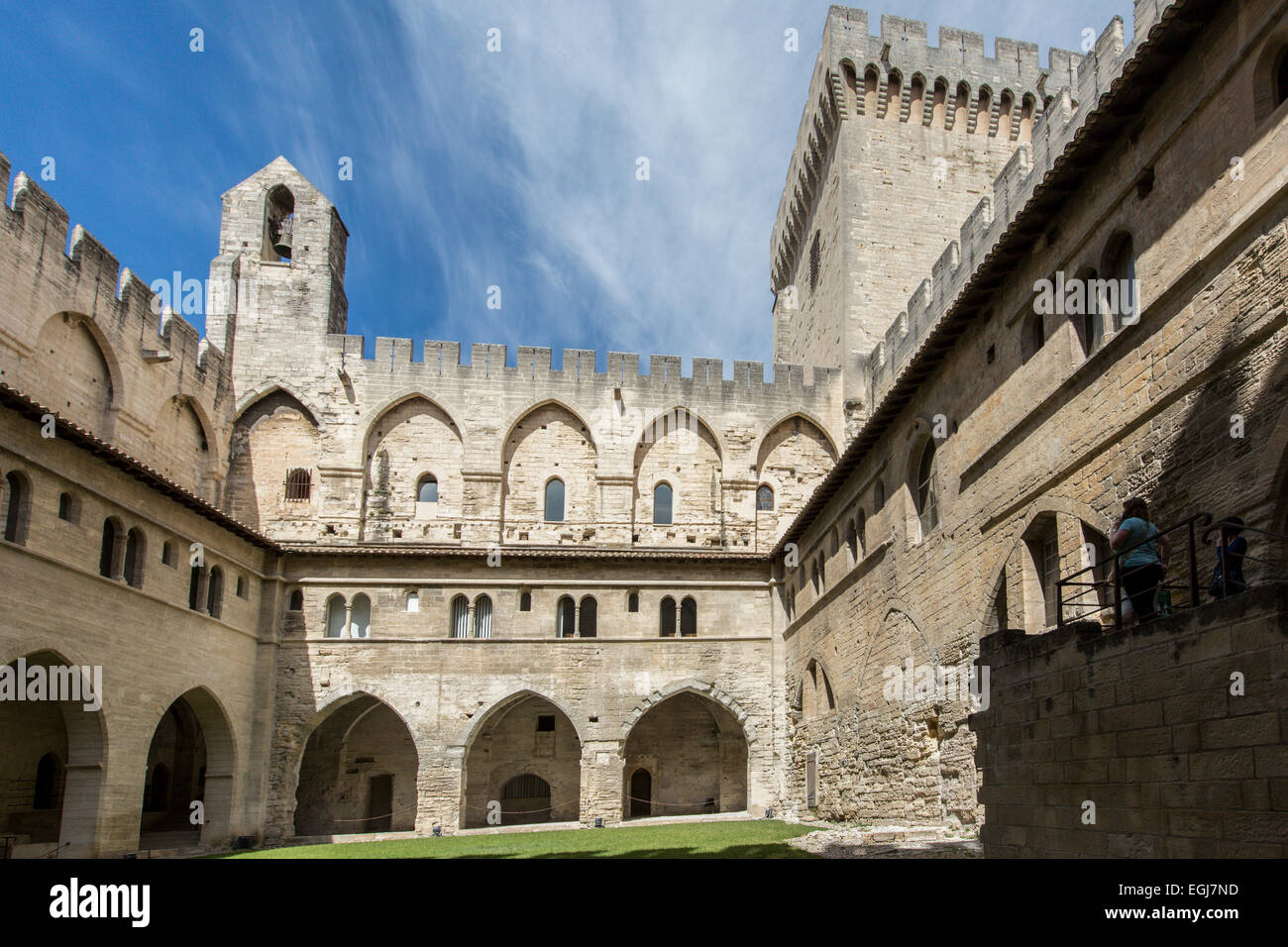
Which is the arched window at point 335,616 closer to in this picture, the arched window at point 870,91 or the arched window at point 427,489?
the arched window at point 427,489

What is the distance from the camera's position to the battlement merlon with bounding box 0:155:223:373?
21.0 meters

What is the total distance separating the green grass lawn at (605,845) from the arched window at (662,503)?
29.1 ft

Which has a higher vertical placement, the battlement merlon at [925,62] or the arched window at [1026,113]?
the battlement merlon at [925,62]

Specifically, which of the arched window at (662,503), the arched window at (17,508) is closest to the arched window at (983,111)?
the arched window at (662,503)

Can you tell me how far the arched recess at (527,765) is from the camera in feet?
96.5

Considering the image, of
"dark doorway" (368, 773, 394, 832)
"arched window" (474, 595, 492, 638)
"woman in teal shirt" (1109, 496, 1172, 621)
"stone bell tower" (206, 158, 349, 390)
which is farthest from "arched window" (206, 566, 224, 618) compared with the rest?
"woman in teal shirt" (1109, 496, 1172, 621)

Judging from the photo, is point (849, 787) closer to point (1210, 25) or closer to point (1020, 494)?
point (1020, 494)

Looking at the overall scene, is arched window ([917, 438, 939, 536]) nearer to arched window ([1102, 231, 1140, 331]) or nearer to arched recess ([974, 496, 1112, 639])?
arched recess ([974, 496, 1112, 639])

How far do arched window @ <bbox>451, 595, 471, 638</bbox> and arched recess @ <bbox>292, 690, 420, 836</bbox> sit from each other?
2.93 metres

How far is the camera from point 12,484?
1747cm

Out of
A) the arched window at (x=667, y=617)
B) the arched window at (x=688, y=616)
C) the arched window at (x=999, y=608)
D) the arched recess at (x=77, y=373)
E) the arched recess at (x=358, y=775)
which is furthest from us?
the arched recess at (x=358, y=775)

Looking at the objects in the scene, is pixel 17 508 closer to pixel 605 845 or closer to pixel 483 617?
pixel 605 845
